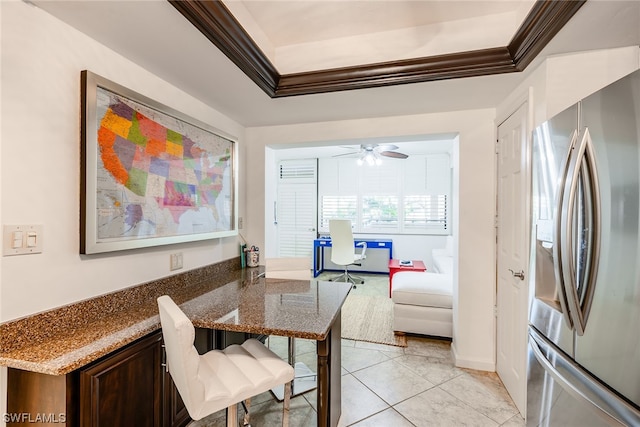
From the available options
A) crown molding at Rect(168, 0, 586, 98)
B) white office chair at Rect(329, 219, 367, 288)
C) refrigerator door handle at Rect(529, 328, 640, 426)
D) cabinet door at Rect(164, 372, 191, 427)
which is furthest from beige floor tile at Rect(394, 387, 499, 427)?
white office chair at Rect(329, 219, 367, 288)

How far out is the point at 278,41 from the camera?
1.97 metres

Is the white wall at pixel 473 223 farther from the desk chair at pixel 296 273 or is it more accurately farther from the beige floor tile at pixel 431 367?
the desk chair at pixel 296 273

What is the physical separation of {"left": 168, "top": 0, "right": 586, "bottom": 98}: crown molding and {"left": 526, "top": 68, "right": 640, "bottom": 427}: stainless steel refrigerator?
1.43 ft

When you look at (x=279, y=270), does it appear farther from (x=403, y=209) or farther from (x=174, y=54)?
(x=403, y=209)

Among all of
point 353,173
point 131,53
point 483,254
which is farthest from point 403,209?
point 131,53

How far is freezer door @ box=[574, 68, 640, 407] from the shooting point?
88cm

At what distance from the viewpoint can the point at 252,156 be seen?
287 centimetres

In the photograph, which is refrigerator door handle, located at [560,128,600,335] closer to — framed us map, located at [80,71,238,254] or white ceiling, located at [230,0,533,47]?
white ceiling, located at [230,0,533,47]

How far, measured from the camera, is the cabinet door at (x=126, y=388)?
1068 millimetres

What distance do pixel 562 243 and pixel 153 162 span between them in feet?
6.93

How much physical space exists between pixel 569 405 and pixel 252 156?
279 centimetres

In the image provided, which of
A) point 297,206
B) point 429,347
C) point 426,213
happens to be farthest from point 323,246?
point 429,347

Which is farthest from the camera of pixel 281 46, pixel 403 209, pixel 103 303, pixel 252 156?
pixel 403 209

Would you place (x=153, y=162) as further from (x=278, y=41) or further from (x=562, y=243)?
(x=562, y=243)
